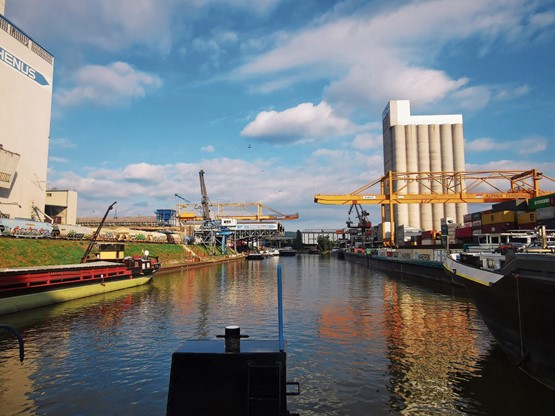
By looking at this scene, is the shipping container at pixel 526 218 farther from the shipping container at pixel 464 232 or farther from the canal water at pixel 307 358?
the canal water at pixel 307 358

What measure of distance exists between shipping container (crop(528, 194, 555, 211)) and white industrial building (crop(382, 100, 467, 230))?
97.2m

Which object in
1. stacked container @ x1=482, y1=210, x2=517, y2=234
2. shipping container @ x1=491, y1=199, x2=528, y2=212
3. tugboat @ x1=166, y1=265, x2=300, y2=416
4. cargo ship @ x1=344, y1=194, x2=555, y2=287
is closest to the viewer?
tugboat @ x1=166, y1=265, x2=300, y2=416

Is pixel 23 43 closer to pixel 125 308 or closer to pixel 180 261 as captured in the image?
pixel 180 261

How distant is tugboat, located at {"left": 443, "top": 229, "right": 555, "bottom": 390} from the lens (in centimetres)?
1083

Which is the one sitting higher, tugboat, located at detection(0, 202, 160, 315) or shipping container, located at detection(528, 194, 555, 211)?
shipping container, located at detection(528, 194, 555, 211)

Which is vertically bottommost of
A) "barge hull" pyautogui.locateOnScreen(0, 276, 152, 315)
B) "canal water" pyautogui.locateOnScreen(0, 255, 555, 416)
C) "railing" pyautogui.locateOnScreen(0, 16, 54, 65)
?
"canal water" pyautogui.locateOnScreen(0, 255, 555, 416)

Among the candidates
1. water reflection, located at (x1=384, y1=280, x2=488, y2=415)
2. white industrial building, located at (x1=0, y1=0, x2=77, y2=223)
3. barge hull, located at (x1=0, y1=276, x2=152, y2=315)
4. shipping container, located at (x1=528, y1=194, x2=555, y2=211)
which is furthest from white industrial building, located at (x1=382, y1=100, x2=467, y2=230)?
water reflection, located at (x1=384, y1=280, x2=488, y2=415)

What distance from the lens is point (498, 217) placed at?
67.3 m

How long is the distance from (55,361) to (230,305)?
15907mm

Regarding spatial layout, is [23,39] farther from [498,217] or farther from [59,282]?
[498,217]

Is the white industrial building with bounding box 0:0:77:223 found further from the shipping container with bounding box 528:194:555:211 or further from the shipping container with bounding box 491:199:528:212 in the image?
the shipping container with bounding box 491:199:528:212

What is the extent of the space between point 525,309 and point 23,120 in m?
77.6

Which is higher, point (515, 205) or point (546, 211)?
point (515, 205)

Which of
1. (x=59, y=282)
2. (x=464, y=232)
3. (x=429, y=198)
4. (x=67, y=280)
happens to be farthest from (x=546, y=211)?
(x=59, y=282)
